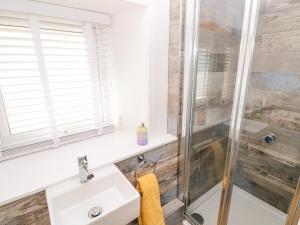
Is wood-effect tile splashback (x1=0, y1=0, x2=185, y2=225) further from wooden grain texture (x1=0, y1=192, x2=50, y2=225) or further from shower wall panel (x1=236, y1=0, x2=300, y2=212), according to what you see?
shower wall panel (x1=236, y1=0, x2=300, y2=212)

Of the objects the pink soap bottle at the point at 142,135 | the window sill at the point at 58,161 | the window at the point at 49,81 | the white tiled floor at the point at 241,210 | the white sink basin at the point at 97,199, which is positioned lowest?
the white tiled floor at the point at 241,210

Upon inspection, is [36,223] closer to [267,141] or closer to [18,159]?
[18,159]

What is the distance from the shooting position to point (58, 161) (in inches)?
49.1

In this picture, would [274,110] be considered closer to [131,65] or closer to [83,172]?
[131,65]

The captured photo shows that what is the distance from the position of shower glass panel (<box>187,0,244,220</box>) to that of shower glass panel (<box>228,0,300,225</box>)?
19cm

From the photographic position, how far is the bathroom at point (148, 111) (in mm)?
1130

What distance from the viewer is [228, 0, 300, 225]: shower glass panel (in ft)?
5.19

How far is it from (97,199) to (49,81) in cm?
93

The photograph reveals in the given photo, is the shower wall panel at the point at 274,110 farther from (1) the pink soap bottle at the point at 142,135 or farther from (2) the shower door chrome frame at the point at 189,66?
(1) the pink soap bottle at the point at 142,135

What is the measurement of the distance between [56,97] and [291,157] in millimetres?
2155

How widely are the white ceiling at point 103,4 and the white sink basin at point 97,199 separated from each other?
3.70ft

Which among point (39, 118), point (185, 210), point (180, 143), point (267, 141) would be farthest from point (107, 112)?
point (267, 141)

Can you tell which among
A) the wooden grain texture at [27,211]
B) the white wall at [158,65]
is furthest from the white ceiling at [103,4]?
the wooden grain texture at [27,211]

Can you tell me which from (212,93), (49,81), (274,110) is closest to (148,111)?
(212,93)
